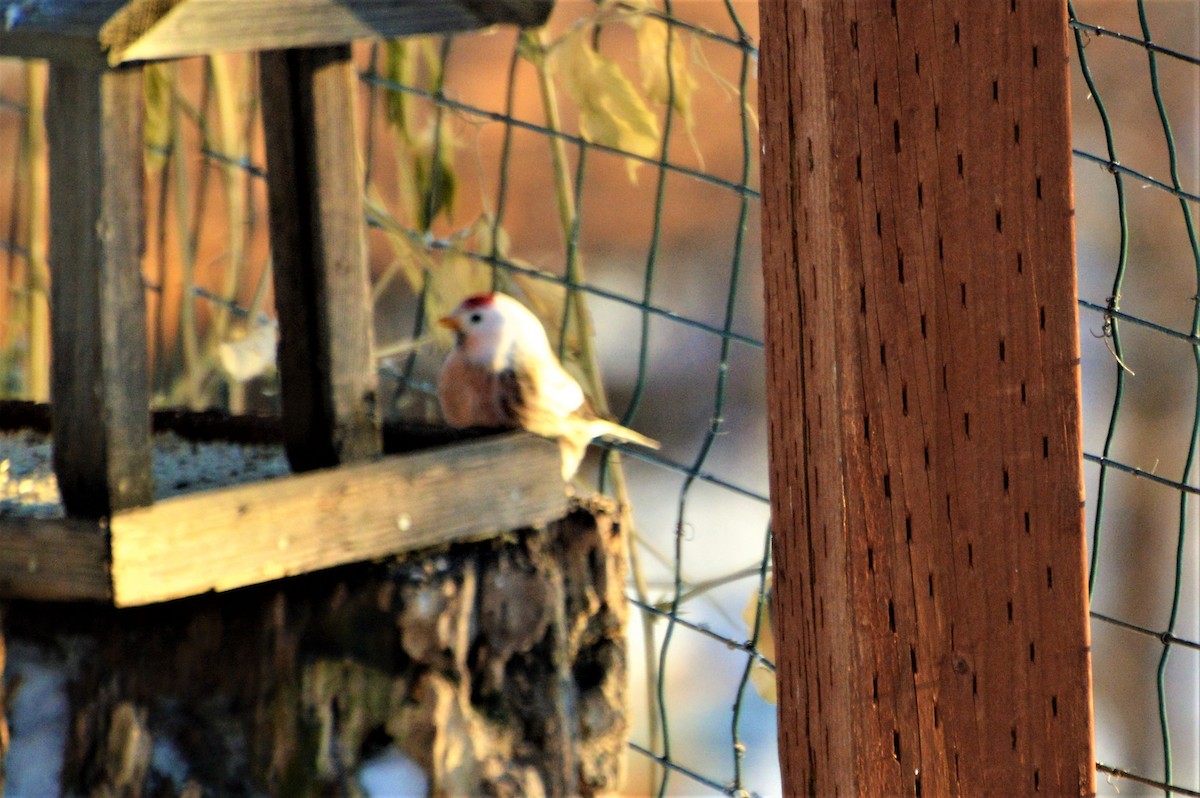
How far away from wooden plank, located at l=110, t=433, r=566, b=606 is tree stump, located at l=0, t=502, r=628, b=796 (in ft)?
0.08

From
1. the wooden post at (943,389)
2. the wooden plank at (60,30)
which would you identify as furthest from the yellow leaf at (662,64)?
the wooden plank at (60,30)

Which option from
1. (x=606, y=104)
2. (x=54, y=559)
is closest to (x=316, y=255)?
(x=54, y=559)

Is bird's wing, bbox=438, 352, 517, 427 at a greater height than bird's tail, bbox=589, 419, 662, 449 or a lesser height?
greater

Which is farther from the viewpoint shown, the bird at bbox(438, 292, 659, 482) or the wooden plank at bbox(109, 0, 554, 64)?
the bird at bbox(438, 292, 659, 482)

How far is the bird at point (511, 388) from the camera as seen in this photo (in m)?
1.88

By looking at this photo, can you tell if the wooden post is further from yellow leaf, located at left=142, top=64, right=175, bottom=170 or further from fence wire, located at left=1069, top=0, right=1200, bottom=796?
fence wire, located at left=1069, top=0, right=1200, bottom=796

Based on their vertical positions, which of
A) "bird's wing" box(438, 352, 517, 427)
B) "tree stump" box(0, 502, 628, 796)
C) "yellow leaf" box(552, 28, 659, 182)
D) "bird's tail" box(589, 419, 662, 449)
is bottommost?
"tree stump" box(0, 502, 628, 796)

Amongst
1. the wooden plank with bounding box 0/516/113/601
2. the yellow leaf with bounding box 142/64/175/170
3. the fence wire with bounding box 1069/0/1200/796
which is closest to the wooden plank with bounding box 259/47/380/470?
Result: the wooden plank with bounding box 0/516/113/601

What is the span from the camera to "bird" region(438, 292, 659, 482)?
1876 mm

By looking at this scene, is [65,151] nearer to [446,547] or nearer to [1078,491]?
[446,547]

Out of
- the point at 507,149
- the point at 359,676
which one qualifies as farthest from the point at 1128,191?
the point at 359,676

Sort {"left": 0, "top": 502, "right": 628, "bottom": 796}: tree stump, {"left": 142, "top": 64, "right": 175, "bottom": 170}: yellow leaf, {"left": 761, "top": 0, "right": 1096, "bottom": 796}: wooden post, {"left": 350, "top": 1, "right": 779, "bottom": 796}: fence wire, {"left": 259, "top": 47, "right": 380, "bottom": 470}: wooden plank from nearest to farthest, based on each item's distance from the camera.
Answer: {"left": 761, "top": 0, "right": 1096, "bottom": 796}: wooden post
{"left": 0, "top": 502, "right": 628, "bottom": 796}: tree stump
{"left": 259, "top": 47, "right": 380, "bottom": 470}: wooden plank
{"left": 350, "top": 1, "right": 779, "bottom": 796}: fence wire
{"left": 142, "top": 64, "right": 175, "bottom": 170}: yellow leaf

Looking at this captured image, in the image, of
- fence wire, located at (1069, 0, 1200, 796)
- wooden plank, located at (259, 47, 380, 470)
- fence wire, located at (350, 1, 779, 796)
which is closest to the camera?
wooden plank, located at (259, 47, 380, 470)

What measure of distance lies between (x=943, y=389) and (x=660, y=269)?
3.26 m
